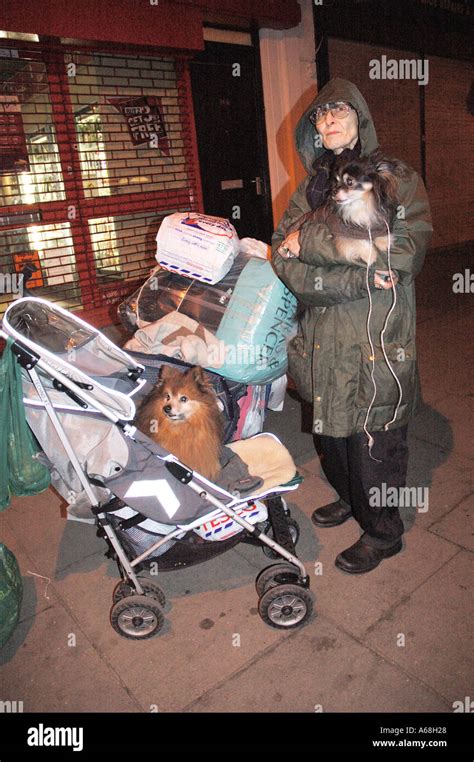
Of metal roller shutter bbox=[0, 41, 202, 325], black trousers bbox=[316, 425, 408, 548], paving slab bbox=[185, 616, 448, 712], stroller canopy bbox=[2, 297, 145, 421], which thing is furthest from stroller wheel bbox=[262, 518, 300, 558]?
metal roller shutter bbox=[0, 41, 202, 325]

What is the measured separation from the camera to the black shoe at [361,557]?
8.83 feet

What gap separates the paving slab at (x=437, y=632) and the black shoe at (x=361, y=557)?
0.77 ft

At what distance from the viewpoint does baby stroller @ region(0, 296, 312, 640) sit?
216 centimetres

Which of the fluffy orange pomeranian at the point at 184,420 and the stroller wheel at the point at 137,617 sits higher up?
the fluffy orange pomeranian at the point at 184,420

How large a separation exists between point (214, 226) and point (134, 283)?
3.54 m

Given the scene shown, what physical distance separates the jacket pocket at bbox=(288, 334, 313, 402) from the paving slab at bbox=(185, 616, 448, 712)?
3.89ft

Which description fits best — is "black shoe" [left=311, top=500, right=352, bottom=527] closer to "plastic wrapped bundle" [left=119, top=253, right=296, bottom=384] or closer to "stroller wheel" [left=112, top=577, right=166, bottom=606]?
"plastic wrapped bundle" [left=119, top=253, right=296, bottom=384]

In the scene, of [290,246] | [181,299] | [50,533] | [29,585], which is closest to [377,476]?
[290,246]

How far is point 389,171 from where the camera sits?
2.18 meters

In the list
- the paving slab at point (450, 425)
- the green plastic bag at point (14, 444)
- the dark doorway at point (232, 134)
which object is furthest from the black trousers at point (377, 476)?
the dark doorway at point (232, 134)

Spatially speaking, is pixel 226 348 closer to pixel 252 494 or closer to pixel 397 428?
pixel 252 494

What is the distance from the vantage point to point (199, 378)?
100 inches

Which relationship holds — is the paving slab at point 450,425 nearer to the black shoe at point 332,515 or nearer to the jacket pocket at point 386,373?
the black shoe at point 332,515

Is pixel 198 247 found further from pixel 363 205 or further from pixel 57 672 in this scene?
pixel 57 672
